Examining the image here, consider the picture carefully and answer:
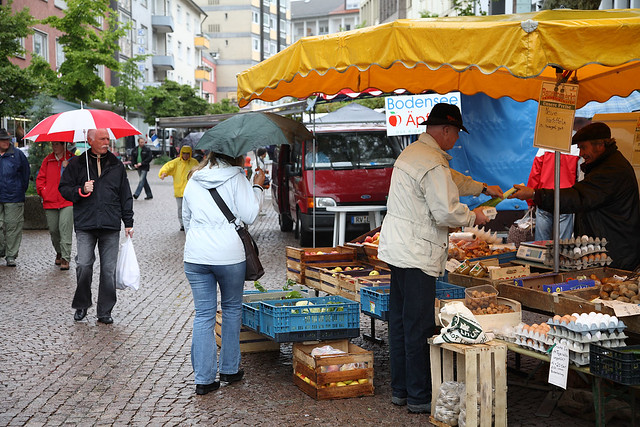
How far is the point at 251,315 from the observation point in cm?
679

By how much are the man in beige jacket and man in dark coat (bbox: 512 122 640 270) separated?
110 cm

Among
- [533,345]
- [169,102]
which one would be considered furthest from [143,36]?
[533,345]

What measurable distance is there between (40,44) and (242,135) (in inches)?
1290

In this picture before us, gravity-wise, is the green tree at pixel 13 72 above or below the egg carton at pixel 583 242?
above

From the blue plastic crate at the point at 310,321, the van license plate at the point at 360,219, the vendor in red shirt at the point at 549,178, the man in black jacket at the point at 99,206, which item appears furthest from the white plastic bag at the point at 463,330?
the van license plate at the point at 360,219

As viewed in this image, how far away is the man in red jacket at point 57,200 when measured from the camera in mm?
11727

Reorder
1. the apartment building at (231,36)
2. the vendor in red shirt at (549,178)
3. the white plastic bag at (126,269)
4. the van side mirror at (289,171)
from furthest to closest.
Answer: the apartment building at (231,36) < the van side mirror at (289,171) < the vendor in red shirt at (549,178) < the white plastic bag at (126,269)

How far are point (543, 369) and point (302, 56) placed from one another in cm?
321

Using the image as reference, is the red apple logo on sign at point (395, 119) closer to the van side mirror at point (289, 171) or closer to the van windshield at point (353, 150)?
the van windshield at point (353, 150)

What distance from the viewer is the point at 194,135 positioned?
78.1 ft

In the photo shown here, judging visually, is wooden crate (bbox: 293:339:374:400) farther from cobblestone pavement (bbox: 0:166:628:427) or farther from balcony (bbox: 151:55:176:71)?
balcony (bbox: 151:55:176:71)

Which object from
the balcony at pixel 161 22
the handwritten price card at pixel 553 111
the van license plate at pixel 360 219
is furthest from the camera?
the balcony at pixel 161 22

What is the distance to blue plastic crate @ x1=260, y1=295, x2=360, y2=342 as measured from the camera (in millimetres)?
6232

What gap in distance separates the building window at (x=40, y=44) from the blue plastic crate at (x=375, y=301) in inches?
1259
